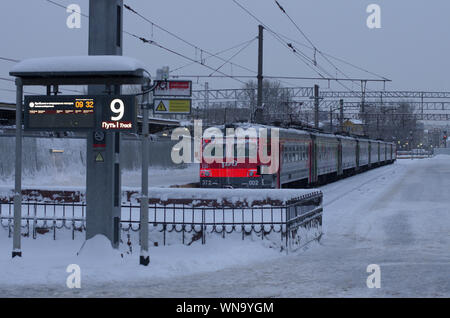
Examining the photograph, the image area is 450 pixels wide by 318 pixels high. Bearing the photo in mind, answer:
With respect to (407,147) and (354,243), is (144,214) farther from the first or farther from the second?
(407,147)

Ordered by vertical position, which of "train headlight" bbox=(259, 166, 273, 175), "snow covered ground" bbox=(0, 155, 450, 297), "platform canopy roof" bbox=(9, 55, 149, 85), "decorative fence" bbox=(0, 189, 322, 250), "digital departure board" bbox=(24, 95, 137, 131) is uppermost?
"platform canopy roof" bbox=(9, 55, 149, 85)

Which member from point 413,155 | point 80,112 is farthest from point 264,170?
point 413,155

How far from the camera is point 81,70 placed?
10961 millimetres

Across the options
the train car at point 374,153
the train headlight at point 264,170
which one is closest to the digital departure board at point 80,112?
the train headlight at point 264,170

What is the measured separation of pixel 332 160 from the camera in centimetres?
4119

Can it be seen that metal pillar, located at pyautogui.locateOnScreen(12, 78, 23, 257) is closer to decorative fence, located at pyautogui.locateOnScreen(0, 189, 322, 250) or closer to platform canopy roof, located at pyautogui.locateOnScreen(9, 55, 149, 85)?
platform canopy roof, located at pyautogui.locateOnScreen(9, 55, 149, 85)

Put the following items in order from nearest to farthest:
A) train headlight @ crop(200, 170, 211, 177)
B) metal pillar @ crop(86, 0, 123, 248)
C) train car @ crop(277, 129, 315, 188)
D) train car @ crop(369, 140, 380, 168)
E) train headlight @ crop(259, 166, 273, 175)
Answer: metal pillar @ crop(86, 0, 123, 248) → train headlight @ crop(259, 166, 273, 175) → train headlight @ crop(200, 170, 211, 177) → train car @ crop(277, 129, 315, 188) → train car @ crop(369, 140, 380, 168)

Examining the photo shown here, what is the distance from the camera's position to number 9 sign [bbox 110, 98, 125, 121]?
11.0 metres

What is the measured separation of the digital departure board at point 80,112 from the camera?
10945 mm

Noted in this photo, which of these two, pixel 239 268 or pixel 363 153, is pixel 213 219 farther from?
pixel 363 153

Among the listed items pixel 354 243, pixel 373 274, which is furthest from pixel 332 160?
pixel 373 274

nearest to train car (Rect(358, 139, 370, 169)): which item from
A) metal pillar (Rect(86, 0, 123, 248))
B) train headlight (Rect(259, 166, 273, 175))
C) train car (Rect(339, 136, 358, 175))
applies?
train car (Rect(339, 136, 358, 175))
